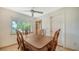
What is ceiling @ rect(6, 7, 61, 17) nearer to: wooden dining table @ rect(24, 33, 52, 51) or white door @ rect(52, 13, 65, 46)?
white door @ rect(52, 13, 65, 46)

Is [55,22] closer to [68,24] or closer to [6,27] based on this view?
[68,24]

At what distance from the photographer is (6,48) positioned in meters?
2.16

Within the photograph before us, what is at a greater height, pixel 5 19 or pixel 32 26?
pixel 5 19

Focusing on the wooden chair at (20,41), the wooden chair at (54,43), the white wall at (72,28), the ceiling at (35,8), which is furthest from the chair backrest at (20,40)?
the white wall at (72,28)

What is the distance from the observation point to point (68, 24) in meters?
2.21

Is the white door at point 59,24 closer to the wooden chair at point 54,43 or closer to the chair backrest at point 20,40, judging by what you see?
the wooden chair at point 54,43

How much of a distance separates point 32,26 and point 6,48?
27.9 inches

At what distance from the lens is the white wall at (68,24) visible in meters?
2.17

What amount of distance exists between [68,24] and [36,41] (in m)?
0.77

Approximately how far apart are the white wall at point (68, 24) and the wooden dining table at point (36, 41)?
17cm

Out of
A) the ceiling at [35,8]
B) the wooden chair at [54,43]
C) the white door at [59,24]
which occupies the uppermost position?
the ceiling at [35,8]
